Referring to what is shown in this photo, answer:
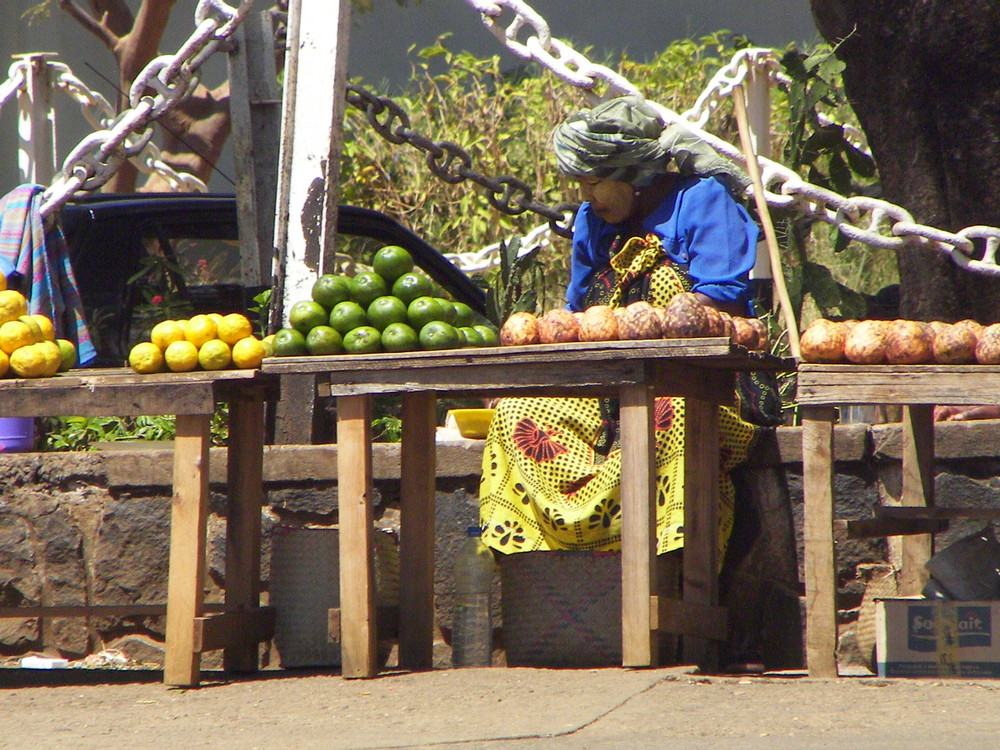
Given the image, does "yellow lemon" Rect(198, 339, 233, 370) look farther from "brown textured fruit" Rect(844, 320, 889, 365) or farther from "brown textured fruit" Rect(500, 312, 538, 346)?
"brown textured fruit" Rect(844, 320, 889, 365)

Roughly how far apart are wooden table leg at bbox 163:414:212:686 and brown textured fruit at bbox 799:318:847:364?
1.61 meters

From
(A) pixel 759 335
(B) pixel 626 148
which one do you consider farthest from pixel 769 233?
(B) pixel 626 148

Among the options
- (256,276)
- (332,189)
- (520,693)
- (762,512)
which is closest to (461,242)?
(256,276)

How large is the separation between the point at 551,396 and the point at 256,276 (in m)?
1.83

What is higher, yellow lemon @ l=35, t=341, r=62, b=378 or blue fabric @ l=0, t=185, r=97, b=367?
blue fabric @ l=0, t=185, r=97, b=367

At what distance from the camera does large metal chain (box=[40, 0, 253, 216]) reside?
5121mm

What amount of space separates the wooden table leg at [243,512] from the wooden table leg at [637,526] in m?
1.24

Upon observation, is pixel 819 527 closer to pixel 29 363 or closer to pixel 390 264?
pixel 390 264

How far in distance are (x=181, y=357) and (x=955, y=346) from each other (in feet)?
6.73

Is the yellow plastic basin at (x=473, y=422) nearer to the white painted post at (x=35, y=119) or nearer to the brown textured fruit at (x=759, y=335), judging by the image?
the brown textured fruit at (x=759, y=335)

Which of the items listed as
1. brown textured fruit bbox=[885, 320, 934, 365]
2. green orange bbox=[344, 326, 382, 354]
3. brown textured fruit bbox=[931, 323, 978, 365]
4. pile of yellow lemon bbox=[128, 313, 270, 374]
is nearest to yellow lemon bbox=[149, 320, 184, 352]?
pile of yellow lemon bbox=[128, 313, 270, 374]

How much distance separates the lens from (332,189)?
459 cm

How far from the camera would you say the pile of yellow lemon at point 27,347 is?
3838 millimetres

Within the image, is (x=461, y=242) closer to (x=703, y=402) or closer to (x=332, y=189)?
(x=332, y=189)
